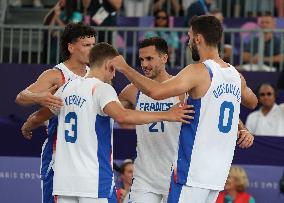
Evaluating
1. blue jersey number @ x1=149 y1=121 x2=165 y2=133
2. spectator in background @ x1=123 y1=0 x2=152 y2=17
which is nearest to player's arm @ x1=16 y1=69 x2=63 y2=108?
blue jersey number @ x1=149 y1=121 x2=165 y2=133

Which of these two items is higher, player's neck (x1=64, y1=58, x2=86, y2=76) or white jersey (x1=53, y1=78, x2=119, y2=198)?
player's neck (x1=64, y1=58, x2=86, y2=76)

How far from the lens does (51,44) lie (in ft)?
52.3

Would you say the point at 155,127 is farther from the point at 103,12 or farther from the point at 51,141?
the point at 103,12

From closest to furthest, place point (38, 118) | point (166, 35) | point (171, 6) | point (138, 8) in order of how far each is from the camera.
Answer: point (38, 118) → point (166, 35) → point (138, 8) → point (171, 6)

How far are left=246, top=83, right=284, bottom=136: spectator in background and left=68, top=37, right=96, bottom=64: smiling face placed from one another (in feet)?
14.3

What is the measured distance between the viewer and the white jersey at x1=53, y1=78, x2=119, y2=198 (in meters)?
8.59

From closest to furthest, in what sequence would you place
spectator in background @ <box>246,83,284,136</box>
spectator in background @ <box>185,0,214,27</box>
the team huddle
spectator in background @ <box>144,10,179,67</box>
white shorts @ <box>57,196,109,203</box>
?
the team huddle, white shorts @ <box>57,196,109,203</box>, spectator in background @ <box>246,83,284,136</box>, spectator in background @ <box>144,10,179,67</box>, spectator in background @ <box>185,0,214,27</box>

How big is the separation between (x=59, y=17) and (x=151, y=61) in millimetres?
6719

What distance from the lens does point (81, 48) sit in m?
9.69

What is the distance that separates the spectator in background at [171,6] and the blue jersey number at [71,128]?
8681 mm

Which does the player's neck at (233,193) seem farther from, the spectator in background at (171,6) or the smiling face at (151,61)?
the spectator in background at (171,6)

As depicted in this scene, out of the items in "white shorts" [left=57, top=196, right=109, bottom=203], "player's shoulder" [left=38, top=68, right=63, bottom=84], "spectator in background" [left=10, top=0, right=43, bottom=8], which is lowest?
"white shorts" [left=57, top=196, right=109, bottom=203]

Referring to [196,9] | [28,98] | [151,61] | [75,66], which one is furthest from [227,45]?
[28,98]

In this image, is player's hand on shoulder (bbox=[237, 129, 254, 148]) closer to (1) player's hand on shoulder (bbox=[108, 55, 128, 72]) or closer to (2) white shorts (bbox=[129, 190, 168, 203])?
(2) white shorts (bbox=[129, 190, 168, 203])
